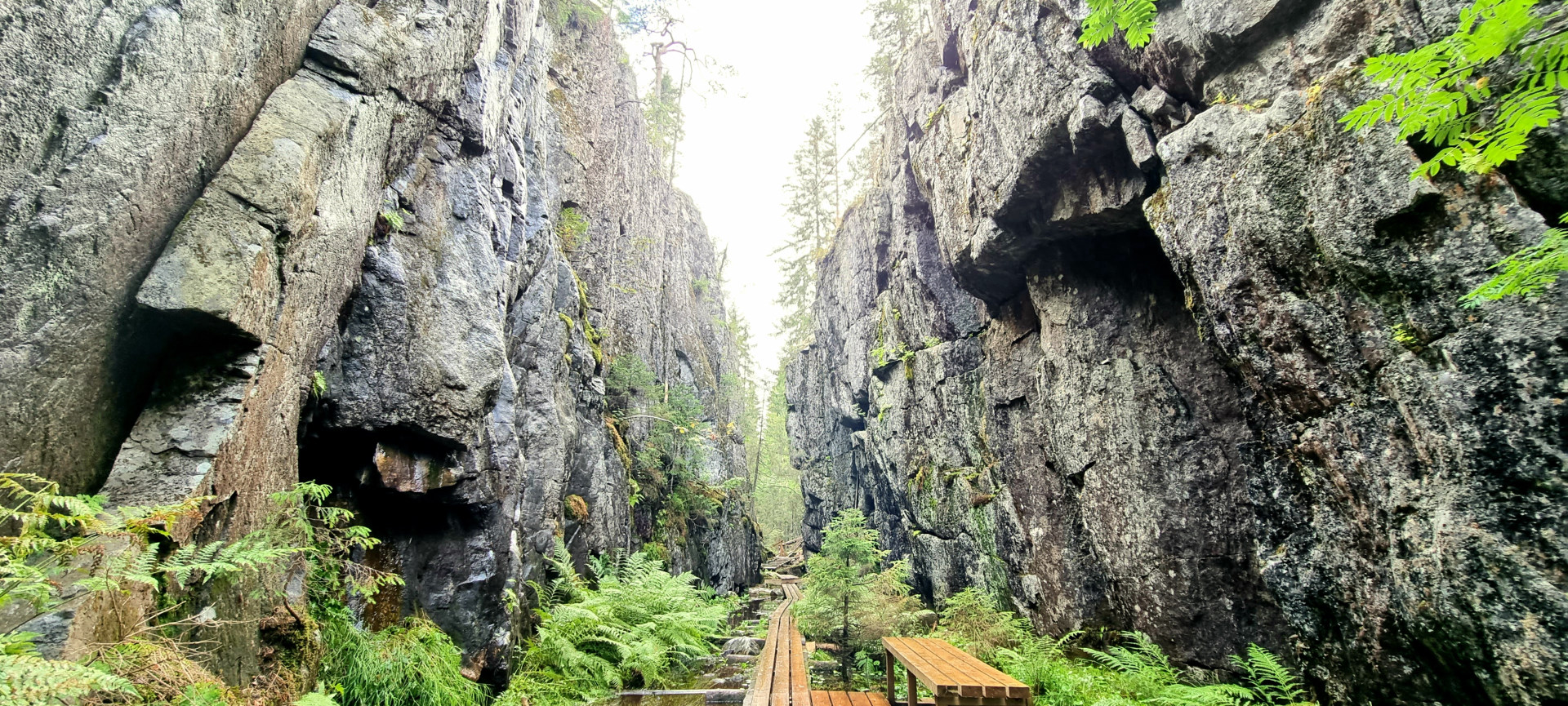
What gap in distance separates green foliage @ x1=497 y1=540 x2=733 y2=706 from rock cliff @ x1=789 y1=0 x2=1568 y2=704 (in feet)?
21.8

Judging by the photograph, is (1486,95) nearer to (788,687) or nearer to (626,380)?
(788,687)

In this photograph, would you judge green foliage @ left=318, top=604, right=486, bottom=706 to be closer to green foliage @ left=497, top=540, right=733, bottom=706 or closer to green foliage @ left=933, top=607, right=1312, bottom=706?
green foliage @ left=497, top=540, right=733, bottom=706

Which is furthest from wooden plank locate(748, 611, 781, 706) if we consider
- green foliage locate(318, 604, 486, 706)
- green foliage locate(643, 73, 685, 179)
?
green foliage locate(643, 73, 685, 179)

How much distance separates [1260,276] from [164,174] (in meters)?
9.78

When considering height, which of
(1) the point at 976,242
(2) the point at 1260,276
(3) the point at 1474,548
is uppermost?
(1) the point at 976,242

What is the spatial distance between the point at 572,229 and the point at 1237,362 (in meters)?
13.8

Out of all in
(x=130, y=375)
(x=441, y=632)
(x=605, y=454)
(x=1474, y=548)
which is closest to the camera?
→ (x=130, y=375)

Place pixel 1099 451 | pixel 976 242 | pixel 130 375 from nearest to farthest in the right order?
pixel 130 375
pixel 1099 451
pixel 976 242

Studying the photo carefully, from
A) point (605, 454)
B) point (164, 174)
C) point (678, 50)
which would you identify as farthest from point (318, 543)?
point (678, 50)

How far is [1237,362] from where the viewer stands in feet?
22.1

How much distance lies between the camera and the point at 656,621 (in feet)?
29.0

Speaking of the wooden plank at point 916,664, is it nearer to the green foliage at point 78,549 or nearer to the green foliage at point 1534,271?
the green foliage at point 1534,271

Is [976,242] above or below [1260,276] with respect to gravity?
above

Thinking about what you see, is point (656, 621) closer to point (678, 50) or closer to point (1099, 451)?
point (1099, 451)
